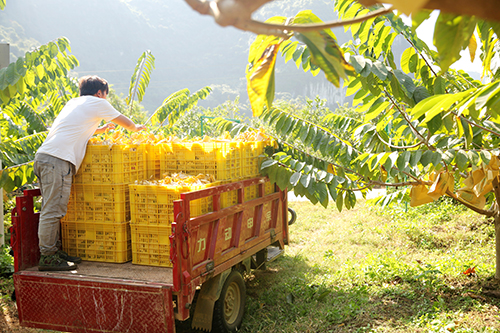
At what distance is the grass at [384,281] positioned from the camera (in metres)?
4.04

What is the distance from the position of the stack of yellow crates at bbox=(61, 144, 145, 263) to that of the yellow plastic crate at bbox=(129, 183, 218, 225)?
6.9 inches

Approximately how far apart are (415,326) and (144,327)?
98.6 inches

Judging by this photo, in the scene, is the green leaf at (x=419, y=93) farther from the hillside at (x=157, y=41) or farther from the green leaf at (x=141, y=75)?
the hillside at (x=157, y=41)

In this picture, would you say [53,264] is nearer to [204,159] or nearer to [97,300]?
[97,300]

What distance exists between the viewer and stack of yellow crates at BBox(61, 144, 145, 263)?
3920 millimetres

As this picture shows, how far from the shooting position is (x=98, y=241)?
4.00 metres

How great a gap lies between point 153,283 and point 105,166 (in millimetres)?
1327

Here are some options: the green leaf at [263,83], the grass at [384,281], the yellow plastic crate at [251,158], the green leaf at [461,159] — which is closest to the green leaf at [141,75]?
the grass at [384,281]

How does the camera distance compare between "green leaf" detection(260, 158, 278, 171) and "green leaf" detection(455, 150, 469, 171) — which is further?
"green leaf" detection(260, 158, 278, 171)

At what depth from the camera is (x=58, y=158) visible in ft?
12.3

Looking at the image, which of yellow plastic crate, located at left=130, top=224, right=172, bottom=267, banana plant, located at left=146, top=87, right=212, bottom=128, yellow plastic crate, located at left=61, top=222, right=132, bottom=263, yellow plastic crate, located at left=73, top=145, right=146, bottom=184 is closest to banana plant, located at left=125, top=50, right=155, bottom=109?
banana plant, located at left=146, top=87, right=212, bottom=128

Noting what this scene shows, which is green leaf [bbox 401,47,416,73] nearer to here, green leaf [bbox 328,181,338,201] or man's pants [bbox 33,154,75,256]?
green leaf [bbox 328,181,338,201]

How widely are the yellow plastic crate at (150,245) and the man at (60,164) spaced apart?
1.92ft

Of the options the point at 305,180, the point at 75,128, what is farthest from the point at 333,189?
the point at 75,128
